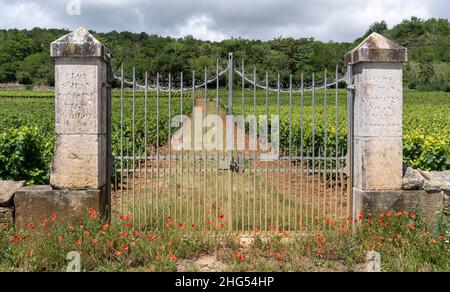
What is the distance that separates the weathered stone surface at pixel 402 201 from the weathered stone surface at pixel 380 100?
32.7 inches

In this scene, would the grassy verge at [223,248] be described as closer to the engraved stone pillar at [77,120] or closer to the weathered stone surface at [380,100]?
the engraved stone pillar at [77,120]

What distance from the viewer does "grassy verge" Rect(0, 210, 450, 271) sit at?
5160 millimetres

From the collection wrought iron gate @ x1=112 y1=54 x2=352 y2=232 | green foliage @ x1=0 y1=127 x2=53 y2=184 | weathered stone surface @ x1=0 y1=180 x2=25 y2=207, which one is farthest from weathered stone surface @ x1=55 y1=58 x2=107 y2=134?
green foliage @ x1=0 y1=127 x2=53 y2=184

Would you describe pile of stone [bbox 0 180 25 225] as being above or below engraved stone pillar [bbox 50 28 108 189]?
below

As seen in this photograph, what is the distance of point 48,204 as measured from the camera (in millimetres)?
Result: 6234

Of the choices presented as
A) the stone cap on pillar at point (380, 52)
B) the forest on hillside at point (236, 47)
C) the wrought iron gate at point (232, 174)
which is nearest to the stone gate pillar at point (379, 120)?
the stone cap on pillar at point (380, 52)

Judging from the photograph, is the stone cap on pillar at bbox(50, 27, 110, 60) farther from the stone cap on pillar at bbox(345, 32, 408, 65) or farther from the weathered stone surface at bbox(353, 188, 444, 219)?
the weathered stone surface at bbox(353, 188, 444, 219)

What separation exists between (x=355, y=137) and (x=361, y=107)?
463mm

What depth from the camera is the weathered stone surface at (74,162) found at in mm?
6285

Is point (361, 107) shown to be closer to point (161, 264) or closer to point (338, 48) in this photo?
point (161, 264)

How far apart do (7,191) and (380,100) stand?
5.23 m

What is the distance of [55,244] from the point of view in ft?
17.7

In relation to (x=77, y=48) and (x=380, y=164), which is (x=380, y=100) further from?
(x=77, y=48)

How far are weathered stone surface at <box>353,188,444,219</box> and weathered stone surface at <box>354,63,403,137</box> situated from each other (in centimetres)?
83
